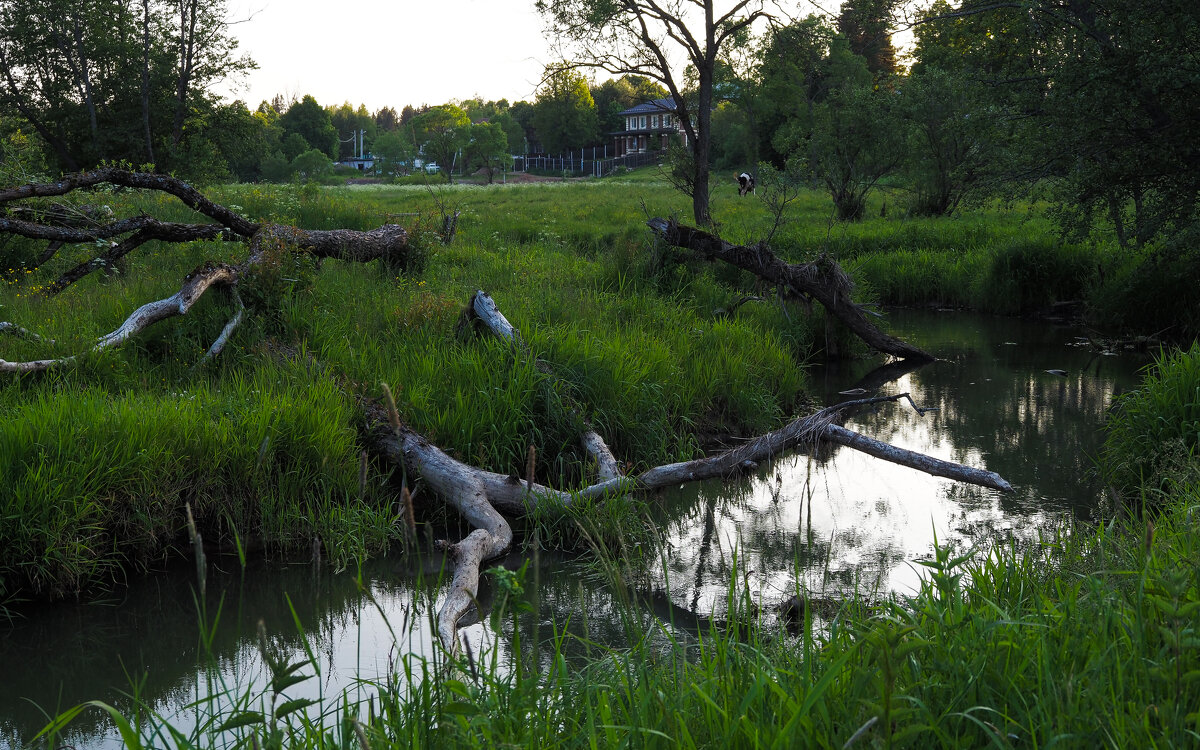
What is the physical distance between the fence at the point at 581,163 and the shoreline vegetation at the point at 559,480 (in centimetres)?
7217

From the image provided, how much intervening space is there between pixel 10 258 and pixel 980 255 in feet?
48.1

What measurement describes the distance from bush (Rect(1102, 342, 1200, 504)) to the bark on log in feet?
14.6

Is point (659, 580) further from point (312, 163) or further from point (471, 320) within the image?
point (312, 163)

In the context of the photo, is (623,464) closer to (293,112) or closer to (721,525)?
(721,525)

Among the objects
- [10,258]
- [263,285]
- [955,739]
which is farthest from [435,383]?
[10,258]

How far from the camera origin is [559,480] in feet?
20.7

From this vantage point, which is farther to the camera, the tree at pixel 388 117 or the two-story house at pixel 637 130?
the tree at pixel 388 117

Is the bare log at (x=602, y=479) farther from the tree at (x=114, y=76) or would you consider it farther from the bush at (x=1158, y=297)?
the tree at (x=114, y=76)

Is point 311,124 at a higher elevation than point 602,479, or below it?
higher

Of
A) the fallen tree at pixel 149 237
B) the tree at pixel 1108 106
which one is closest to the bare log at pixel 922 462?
the fallen tree at pixel 149 237

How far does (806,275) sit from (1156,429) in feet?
16.6

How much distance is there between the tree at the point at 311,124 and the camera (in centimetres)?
9931

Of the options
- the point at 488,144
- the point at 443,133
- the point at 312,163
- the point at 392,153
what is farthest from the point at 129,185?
the point at 392,153

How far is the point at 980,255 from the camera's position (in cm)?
1573
